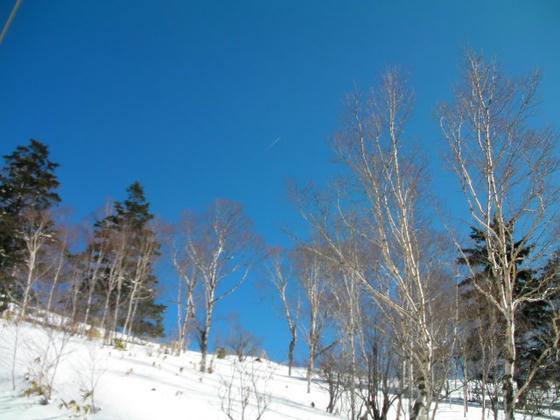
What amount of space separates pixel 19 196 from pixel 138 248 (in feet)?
22.8

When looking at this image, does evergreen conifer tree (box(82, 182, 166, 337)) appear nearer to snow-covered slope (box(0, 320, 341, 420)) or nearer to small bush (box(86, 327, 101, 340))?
small bush (box(86, 327, 101, 340))

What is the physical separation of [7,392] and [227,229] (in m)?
9.96

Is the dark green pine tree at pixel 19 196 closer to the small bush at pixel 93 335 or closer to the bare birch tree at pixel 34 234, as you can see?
the bare birch tree at pixel 34 234

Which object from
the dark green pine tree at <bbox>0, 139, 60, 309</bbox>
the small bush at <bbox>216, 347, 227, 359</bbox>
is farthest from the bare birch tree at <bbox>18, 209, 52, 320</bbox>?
the small bush at <bbox>216, 347, 227, 359</bbox>

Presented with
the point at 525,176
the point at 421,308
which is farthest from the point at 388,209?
the point at 525,176

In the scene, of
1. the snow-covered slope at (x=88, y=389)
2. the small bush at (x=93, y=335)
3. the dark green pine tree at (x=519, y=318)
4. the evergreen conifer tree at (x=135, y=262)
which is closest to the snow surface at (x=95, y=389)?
the snow-covered slope at (x=88, y=389)

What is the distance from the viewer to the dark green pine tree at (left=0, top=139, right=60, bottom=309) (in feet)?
51.2

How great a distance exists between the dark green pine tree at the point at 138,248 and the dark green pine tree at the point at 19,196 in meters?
4.51

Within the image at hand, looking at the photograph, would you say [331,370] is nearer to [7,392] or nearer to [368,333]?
[368,333]

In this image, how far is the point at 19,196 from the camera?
17.7 metres

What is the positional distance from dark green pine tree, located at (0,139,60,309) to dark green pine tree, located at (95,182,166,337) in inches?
177

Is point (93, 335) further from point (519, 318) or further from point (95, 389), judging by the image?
point (519, 318)

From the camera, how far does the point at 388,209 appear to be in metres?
5.38

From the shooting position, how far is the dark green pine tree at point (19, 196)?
1559cm
